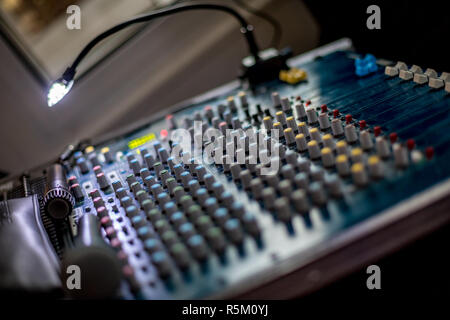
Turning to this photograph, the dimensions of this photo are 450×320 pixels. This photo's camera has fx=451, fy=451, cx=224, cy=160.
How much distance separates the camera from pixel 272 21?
6.08ft

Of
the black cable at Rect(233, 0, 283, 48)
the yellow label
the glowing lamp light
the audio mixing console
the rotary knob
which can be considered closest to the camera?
the audio mixing console

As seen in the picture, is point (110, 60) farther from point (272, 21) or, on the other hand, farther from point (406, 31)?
point (406, 31)

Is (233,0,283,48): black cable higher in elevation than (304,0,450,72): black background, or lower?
higher

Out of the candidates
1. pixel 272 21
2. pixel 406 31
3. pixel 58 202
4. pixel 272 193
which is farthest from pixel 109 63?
pixel 272 193

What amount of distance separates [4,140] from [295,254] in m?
1.64

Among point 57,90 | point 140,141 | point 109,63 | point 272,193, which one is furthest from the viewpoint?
point 109,63

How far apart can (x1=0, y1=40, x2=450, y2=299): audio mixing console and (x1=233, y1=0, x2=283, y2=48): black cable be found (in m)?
0.65

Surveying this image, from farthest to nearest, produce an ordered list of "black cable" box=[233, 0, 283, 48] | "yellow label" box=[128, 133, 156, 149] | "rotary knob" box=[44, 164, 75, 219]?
"black cable" box=[233, 0, 283, 48] → "yellow label" box=[128, 133, 156, 149] → "rotary knob" box=[44, 164, 75, 219]

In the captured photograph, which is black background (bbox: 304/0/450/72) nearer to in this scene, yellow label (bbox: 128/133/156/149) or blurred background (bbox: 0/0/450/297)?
blurred background (bbox: 0/0/450/297)

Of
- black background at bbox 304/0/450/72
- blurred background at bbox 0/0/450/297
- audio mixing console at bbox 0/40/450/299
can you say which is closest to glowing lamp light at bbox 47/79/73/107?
audio mixing console at bbox 0/40/450/299

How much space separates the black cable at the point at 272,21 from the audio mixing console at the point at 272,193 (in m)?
0.65

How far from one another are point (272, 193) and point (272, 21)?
1.21 metres

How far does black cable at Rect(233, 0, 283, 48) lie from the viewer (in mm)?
1880

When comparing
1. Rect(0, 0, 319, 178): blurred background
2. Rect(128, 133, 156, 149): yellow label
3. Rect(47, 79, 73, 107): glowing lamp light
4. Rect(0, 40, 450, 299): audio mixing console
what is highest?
Rect(0, 0, 319, 178): blurred background
